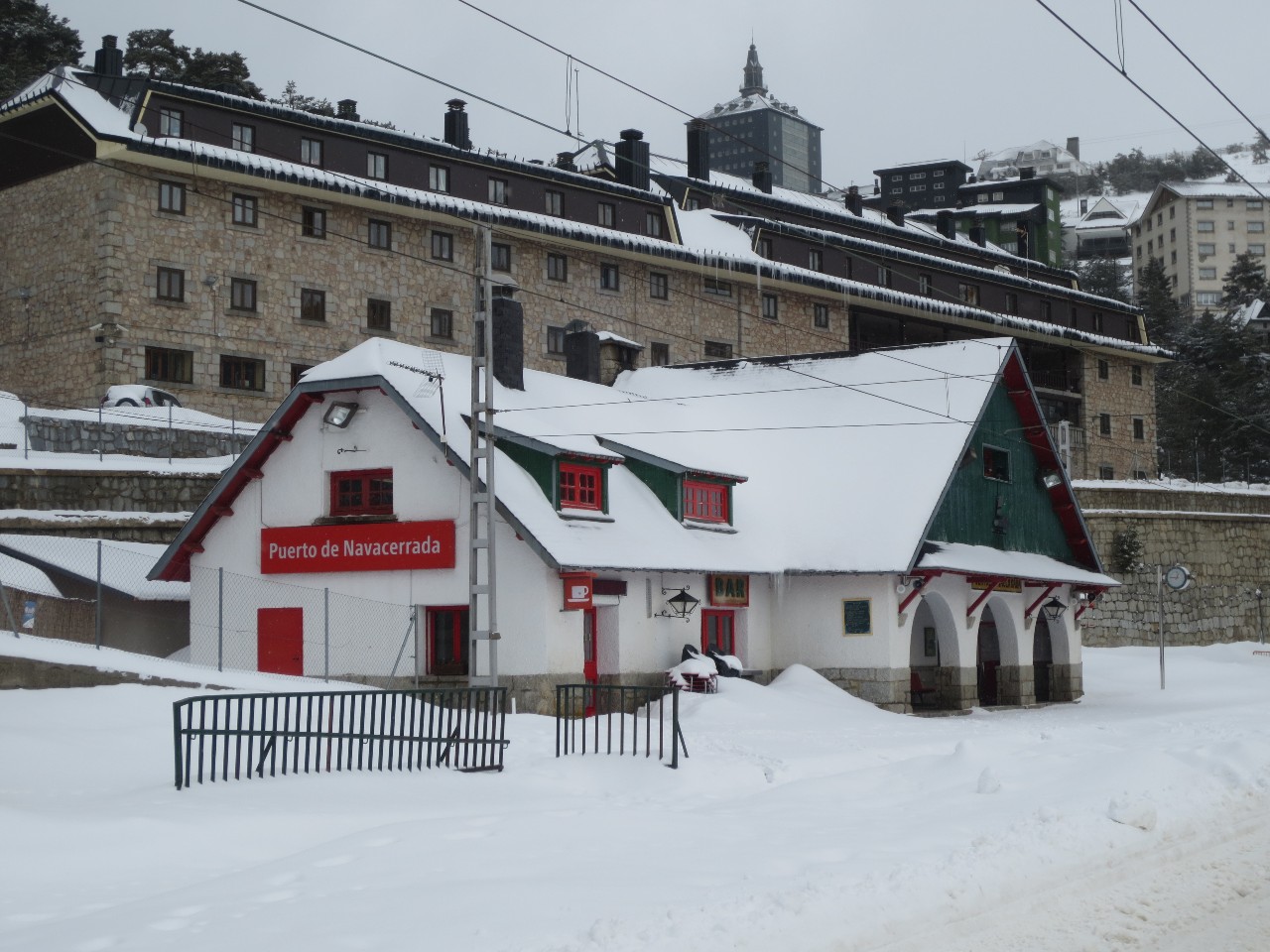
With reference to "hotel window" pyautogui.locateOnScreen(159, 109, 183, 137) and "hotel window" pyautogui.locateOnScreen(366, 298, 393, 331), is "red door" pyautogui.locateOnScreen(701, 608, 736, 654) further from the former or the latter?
"hotel window" pyautogui.locateOnScreen(159, 109, 183, 137)

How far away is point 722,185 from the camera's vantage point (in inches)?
2562

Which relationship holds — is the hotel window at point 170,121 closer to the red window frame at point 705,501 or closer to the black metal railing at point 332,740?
the red window frame at point 705,501

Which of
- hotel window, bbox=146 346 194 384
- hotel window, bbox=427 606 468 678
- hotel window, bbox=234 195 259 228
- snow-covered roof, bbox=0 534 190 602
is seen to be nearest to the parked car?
hotel window, bbox=146 346 194 384

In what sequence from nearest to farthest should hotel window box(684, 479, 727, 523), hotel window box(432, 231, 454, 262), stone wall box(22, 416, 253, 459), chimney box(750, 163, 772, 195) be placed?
hotel window box(684, 479, 727, 523) → stone wall box(22, 416, 253, 459) → hotel window box(432, 231, 454, 262) → chimney box(750, 163, 772, 195)

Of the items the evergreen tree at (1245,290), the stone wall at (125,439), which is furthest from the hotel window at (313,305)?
the evergreen tree at (1245,290)

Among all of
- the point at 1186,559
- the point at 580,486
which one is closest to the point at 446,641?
the point at 580,486

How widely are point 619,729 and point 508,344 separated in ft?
37.6

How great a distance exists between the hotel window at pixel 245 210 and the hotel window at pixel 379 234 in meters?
4.07

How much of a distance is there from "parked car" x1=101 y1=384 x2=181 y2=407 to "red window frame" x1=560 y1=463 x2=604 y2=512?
1701 centimetres

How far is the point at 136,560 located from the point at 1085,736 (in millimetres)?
19300

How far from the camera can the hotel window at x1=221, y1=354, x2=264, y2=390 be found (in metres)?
43.6

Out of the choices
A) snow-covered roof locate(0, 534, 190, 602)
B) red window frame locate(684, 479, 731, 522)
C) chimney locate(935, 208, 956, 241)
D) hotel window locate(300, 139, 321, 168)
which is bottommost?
snow-covered roof locate(0, 534, 190, 602)

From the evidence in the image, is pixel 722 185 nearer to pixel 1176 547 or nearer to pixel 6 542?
pixel 1176 547

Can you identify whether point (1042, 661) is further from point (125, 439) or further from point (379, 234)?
point (379, 234)
